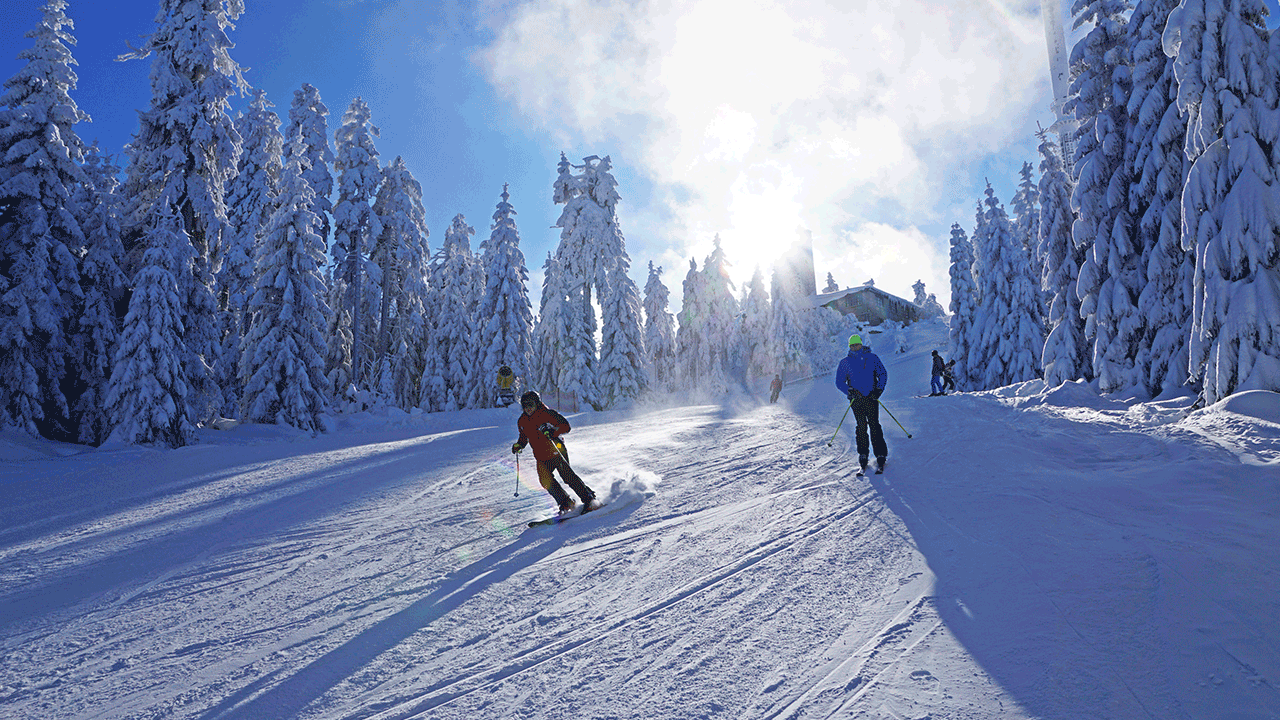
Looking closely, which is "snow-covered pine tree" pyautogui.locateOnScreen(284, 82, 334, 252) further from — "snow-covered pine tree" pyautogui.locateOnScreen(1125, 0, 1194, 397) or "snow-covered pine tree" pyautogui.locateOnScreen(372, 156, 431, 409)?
"snow-covered pine tree" pyautogui.locateOnScreen(1125, 0, 1194, 397)

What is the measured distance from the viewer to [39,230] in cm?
1473

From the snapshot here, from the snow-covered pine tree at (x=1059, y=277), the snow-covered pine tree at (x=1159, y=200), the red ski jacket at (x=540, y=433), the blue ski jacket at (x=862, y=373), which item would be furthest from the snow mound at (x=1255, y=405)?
the red ski jacket at (x=540, y=433)

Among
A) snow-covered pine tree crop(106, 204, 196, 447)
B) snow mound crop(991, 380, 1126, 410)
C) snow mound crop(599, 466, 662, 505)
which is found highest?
snow-covered pine tree crop(106, 204, 196, 447)

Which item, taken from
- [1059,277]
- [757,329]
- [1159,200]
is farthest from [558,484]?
[757,329]

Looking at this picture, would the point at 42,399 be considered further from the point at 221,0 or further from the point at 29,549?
the point at 221,0

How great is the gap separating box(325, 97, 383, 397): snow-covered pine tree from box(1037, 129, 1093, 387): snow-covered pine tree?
29.5 metres

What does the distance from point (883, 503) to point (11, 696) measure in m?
7.12

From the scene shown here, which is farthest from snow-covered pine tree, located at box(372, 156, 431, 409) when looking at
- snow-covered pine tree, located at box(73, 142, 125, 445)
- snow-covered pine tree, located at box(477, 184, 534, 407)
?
snow-covered pine tree, located at box(73, 142, 125, 445)

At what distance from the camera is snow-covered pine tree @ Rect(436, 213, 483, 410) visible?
3533 cm

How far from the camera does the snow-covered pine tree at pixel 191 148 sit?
17891 millimetres

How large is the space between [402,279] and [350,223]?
20.5ft

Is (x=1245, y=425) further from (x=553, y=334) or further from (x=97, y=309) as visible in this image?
(x=553, y=334)

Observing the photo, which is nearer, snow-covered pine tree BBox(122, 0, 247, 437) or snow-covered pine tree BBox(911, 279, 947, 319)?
snow-covered pine tree BBox(122, 0, 247, 437)

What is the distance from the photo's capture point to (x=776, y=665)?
10.6ft
